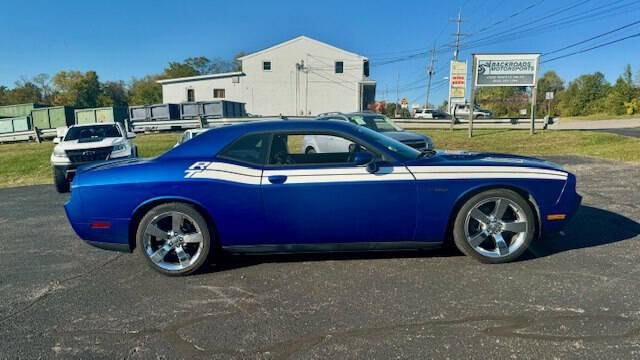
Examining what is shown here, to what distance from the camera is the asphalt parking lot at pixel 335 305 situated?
2396mm

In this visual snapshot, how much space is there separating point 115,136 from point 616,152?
14.5 meters

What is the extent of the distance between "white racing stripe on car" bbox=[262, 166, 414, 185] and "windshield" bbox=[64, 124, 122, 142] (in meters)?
7.73

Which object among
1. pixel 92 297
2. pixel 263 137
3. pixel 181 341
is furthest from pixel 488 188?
pixel 92 297

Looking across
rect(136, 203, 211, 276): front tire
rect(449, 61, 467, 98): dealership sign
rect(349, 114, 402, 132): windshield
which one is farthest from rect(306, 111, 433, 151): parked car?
rect(449, 61, 467, 98): dealership sign

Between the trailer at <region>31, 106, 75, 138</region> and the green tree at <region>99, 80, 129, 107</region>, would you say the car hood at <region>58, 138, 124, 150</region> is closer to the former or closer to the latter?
the trailer at <region>31, 106, 75, 138</region>

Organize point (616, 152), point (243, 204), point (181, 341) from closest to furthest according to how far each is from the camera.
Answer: point (181, 341), point (243, 204), point (616, 152)

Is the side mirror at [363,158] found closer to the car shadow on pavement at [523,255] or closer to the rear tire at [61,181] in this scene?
the car shadow on pavement at [523,255]

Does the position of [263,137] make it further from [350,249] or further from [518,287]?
[518,287]

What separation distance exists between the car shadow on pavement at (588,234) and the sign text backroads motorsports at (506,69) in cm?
1394

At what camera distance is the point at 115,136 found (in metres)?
9.53

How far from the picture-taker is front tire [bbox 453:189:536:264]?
3.44 m

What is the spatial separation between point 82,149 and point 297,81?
1290 inches

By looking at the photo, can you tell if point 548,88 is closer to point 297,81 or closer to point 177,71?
point 297,81

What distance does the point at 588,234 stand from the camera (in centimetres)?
425
